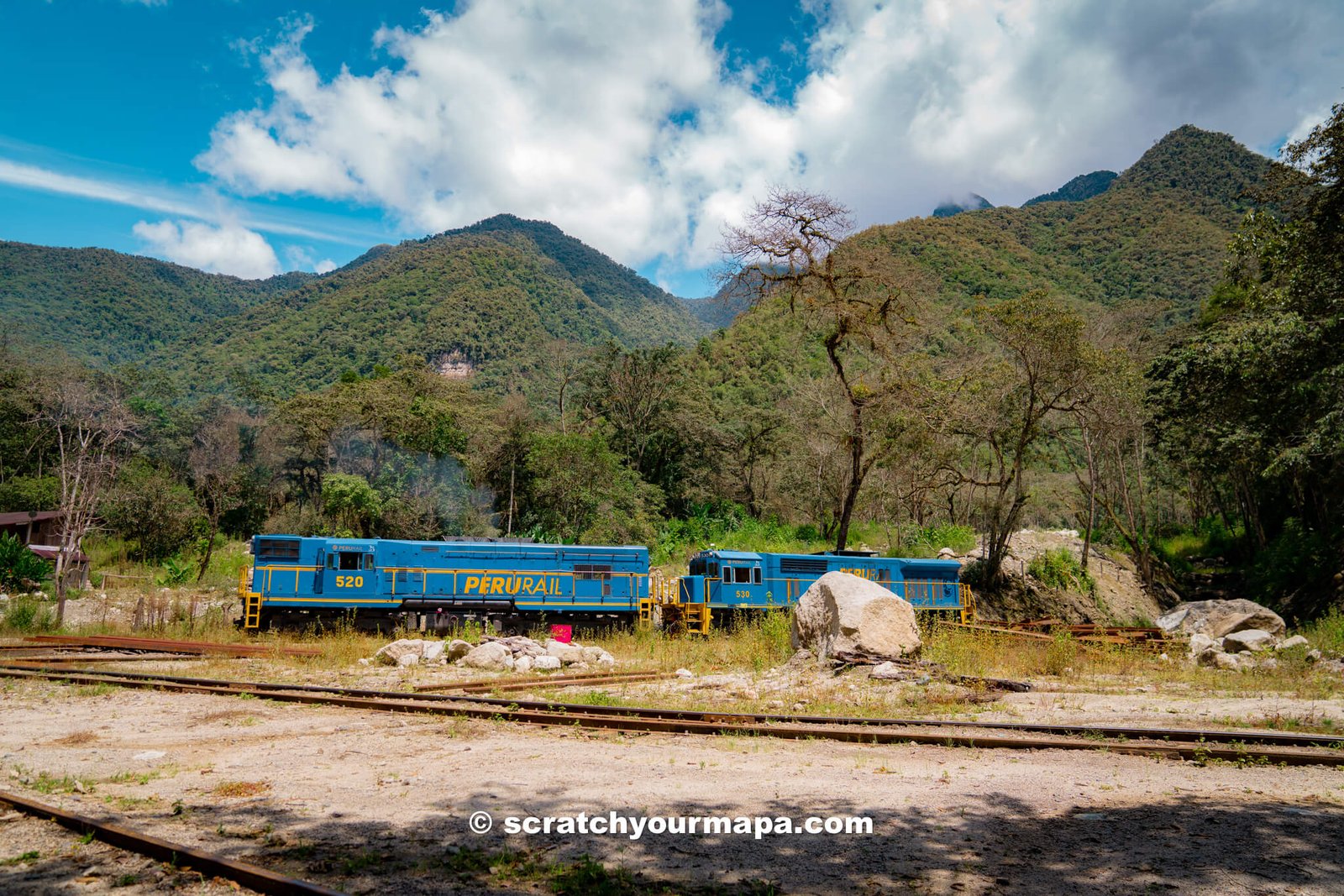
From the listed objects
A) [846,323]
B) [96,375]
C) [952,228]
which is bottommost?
[846,323]

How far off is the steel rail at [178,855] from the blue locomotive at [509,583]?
1477cm

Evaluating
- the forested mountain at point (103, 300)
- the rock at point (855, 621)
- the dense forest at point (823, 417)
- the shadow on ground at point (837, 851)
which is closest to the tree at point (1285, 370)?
the dense forest at point (823, 417)

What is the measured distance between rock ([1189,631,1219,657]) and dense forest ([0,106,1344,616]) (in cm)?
660

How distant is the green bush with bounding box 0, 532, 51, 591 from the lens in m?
24.1

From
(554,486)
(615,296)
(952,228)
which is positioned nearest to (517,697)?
(554,486)

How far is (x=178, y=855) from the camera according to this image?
450 centimetres

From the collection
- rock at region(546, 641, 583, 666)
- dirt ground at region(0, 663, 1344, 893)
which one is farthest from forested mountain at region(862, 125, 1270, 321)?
dirt ground at region(0, 663, 1344, 893)

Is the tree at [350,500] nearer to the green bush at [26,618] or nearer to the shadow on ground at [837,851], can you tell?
the green bush at [26,618]

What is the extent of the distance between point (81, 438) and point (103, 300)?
95791 mm

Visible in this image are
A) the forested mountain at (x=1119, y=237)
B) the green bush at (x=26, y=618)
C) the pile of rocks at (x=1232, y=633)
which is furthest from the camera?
the forested mountain at (x=1119, y=237)

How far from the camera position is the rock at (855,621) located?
510 inches

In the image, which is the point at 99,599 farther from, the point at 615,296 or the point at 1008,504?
the point at 615,296

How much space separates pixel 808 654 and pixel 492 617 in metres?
10.2

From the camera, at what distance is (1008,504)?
29.0 metres
